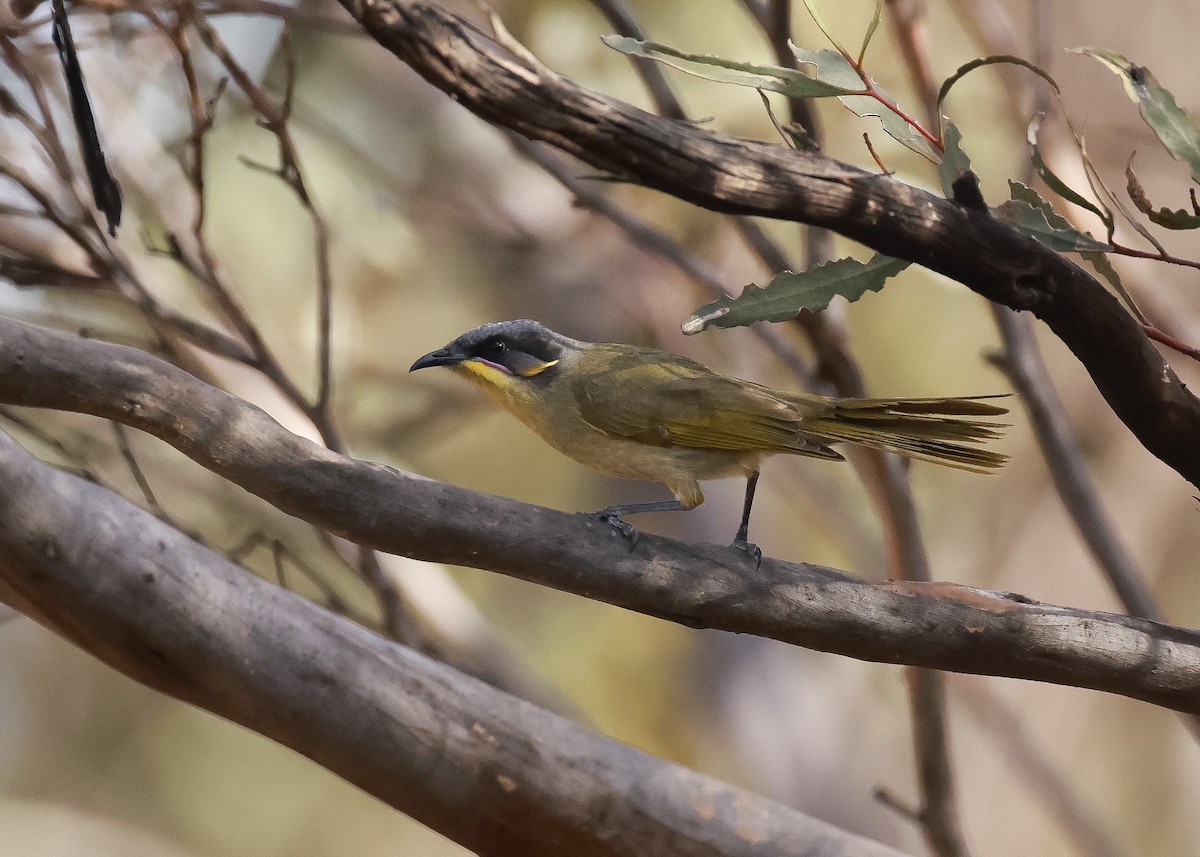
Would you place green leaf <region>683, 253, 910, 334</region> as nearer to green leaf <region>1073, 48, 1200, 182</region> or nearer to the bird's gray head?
green leaf <region>1073, 48, 1200, 182</region>

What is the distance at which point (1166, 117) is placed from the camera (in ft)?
4.75

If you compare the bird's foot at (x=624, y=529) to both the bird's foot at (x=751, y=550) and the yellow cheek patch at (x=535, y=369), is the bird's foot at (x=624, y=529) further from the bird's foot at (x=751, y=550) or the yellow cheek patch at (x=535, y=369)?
the yellow cheek patch at (x=535, y=369)

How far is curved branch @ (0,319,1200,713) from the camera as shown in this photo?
133cm

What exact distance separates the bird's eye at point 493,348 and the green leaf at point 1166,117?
1133 mm

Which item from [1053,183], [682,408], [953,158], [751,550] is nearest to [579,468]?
[682,408]

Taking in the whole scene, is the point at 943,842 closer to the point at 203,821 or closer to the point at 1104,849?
the point at 1104,849

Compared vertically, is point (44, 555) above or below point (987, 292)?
below

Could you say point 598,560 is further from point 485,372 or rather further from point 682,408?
point 485,372

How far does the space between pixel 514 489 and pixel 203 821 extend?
2.56 metres

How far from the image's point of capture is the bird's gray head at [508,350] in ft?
7.00

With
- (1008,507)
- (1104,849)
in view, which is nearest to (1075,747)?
(1008,507)

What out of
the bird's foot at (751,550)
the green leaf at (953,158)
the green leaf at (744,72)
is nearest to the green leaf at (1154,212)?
the green leaf at (953,158)

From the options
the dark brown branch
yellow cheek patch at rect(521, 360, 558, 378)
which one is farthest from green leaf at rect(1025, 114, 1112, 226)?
the dark brown branch

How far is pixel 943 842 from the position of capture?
2.58 metres
